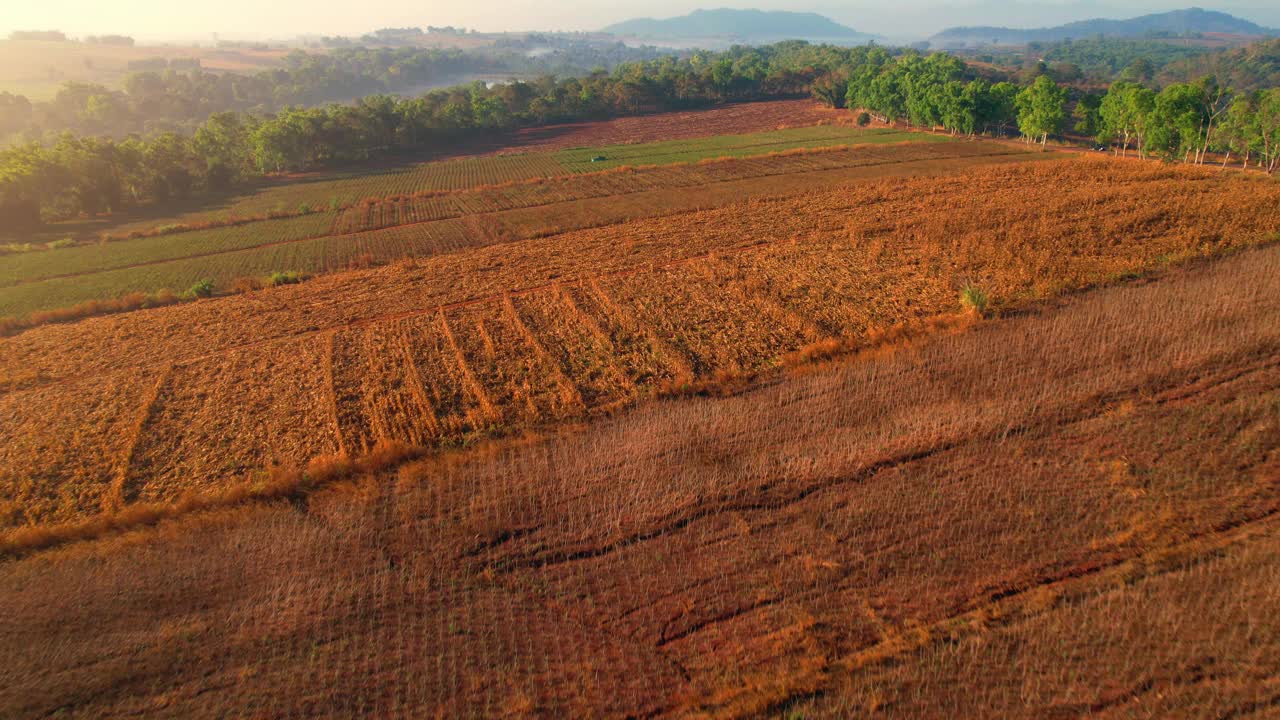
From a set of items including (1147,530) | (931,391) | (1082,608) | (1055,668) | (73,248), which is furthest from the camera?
(73,248)

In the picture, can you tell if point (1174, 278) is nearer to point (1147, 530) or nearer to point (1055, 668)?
point (1147, 530)

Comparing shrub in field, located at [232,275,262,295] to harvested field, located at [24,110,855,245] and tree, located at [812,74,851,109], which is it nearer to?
harvested field, located at [24,110,855,245]

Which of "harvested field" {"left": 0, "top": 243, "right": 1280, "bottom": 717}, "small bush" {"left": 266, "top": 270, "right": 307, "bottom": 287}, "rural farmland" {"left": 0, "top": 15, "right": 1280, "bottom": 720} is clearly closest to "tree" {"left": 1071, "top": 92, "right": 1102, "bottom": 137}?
"rural farmland" {"left": 0, "top": 15, "right": 1280, "bottom": 720}

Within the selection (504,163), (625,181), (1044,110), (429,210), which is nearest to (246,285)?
(429,210)

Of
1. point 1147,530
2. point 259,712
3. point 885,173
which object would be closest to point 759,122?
point 885,173

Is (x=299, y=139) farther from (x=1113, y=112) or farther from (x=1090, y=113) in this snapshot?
(x=1090, y=113)

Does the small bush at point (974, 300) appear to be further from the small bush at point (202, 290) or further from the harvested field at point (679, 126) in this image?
the harvested field at point (679, 126)
